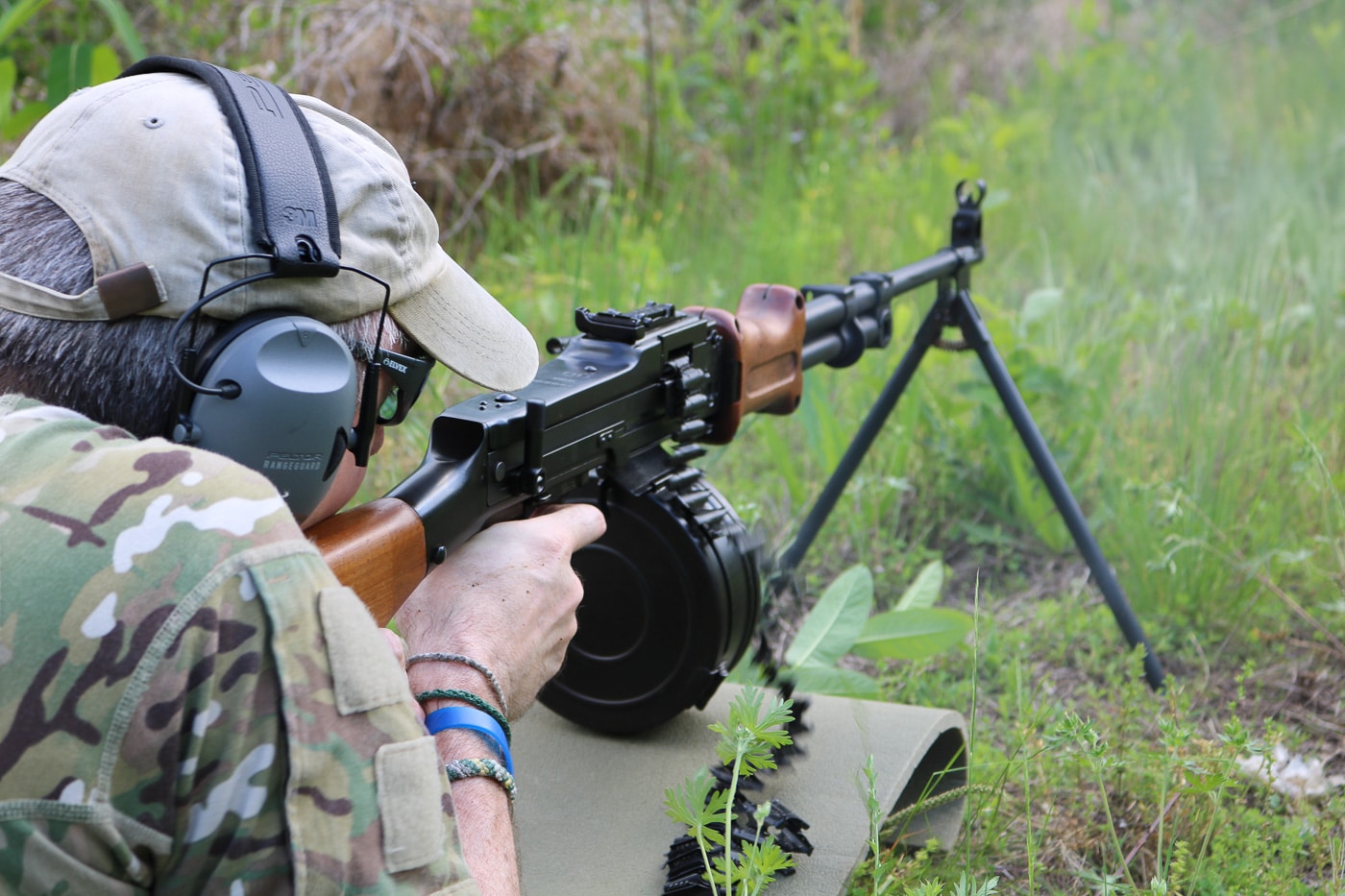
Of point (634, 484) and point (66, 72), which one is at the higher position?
point (66, 72)

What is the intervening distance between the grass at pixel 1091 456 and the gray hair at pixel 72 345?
1071mm

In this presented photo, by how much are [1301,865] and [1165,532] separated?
113cm

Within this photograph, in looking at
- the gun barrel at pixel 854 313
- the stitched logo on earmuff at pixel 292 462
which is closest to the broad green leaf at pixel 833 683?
the gun barrel at pixel 854 313

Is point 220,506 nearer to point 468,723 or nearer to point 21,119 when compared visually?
point 468,723

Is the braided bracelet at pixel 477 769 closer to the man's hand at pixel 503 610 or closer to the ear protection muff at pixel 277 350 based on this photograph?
the man's hand at pixel 503 610

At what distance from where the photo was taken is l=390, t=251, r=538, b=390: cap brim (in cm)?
132

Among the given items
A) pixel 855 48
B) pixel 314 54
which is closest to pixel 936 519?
pixel 314 54

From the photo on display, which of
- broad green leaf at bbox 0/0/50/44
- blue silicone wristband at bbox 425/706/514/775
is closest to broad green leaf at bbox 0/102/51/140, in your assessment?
broad green leaf at bbox 0/0/50/44

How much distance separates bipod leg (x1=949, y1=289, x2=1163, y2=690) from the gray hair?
2.23 m

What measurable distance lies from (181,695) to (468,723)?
44 centimetres

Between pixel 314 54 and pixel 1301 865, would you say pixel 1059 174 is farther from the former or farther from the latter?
pixel 1301 865

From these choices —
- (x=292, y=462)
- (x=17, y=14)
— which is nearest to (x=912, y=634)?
(x=292, y=462)

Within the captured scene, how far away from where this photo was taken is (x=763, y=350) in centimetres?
227

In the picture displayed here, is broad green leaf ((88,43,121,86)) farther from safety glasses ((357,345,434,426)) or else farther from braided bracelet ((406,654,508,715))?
braided bracelet ((406,654,508,715))
